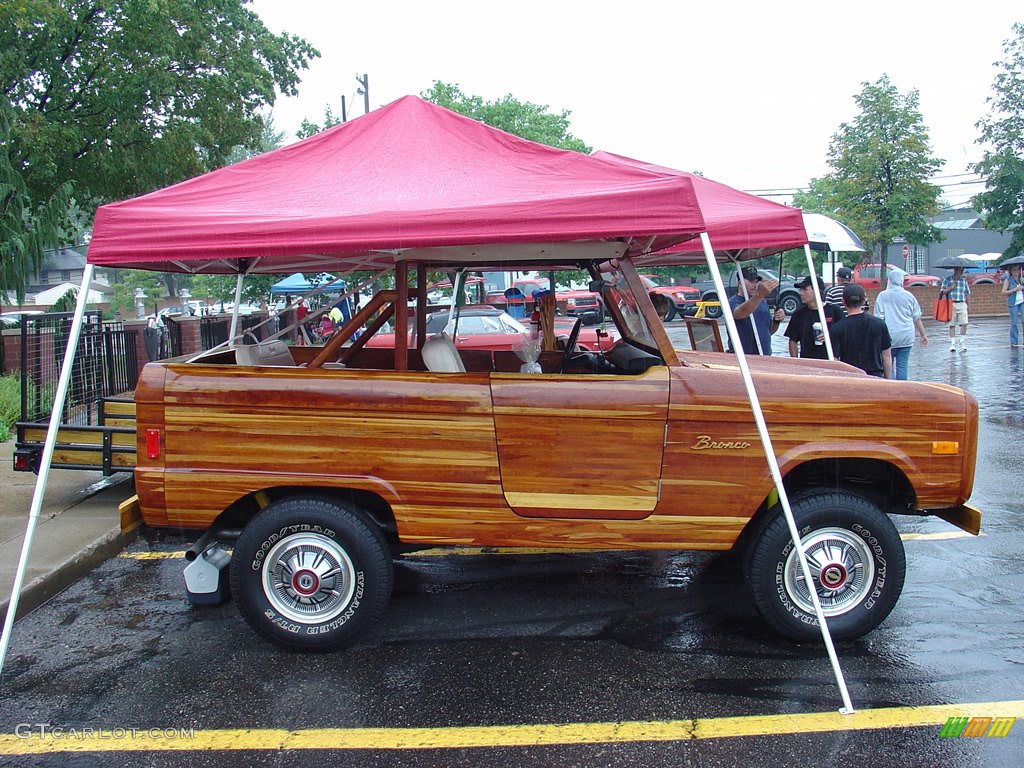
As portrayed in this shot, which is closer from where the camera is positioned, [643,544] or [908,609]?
[643,544]

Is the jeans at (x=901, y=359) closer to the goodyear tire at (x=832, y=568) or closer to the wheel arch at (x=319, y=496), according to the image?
the goodyear tire at (x=832, y=568)

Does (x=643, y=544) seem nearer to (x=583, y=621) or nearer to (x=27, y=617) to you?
(x=583, y=621)

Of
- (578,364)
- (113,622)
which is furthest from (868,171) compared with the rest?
(113,622)

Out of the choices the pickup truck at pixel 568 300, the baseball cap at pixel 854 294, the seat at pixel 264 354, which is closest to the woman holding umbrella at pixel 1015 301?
the pickup truck at pixel 568 300

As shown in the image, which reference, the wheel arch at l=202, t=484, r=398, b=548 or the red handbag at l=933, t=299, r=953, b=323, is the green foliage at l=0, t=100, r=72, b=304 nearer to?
the wheel arch at l=202, t=484, r=398, b=548

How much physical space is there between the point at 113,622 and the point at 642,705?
296 cm

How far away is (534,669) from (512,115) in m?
34.7

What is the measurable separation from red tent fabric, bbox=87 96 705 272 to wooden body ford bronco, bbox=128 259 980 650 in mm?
654

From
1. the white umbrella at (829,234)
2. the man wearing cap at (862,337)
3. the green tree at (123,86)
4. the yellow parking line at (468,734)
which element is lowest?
the yellow parking line at (468,734)

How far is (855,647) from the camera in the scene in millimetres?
4105

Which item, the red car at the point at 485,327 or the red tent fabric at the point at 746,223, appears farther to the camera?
the red car at the point at 485,327

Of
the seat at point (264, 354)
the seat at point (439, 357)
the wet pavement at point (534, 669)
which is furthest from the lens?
the seat at point (264, 354)

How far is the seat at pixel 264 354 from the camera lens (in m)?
4.75

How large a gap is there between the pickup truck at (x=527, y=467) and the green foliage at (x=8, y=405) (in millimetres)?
6631
